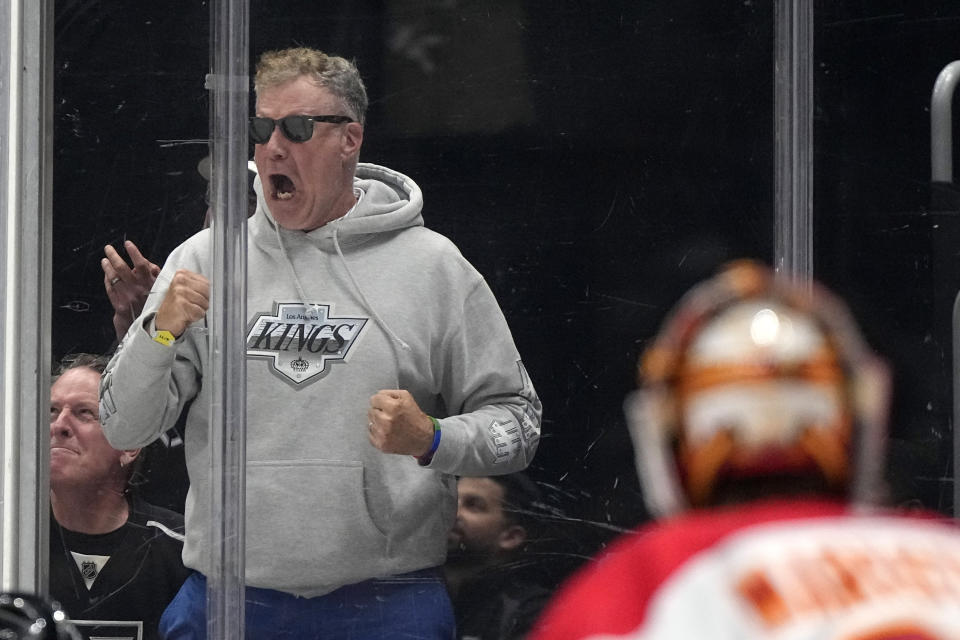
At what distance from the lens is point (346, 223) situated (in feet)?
9.04

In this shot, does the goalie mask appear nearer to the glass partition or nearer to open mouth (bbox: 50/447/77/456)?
the glass partition

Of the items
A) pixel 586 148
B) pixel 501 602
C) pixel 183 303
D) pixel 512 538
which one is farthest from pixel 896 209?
pixel 183 303

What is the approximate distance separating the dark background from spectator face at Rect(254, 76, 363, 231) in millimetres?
60

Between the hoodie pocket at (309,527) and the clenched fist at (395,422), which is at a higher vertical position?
the clenched fist at (395,422)

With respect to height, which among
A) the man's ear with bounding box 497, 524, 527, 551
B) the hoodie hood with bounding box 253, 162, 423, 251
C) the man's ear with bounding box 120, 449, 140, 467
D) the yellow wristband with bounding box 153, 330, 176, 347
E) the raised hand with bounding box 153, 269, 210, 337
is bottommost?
the man's ear with bounding box 497, 524, 527, 551

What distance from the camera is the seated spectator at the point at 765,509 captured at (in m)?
0.87

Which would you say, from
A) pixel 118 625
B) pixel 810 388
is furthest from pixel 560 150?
pixel 810 388

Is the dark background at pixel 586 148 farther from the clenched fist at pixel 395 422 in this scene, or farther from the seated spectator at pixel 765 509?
the seated spectator at pixel 765 509

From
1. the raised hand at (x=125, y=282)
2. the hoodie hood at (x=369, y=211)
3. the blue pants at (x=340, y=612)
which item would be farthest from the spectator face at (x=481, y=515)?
the raised hand at (x=125, y=282)

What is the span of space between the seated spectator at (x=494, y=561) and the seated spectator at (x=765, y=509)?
5.61ft

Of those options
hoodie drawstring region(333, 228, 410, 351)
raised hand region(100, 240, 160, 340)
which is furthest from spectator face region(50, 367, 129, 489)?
hoodie drawstring region(333, 228, 410, 351)

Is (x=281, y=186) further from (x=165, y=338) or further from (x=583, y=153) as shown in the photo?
(x=583, y=153)

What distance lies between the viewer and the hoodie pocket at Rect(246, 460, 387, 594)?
273 cm

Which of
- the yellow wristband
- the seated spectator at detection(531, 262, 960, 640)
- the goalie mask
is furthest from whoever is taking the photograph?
the yellow wristband
